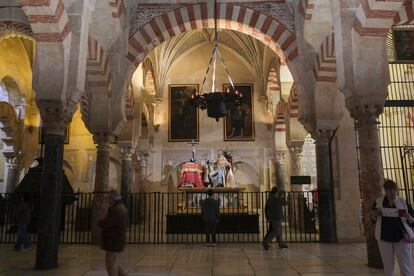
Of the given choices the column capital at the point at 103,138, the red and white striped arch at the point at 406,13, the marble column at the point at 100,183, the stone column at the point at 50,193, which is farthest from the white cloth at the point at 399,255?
the column capital at the point at 103,138

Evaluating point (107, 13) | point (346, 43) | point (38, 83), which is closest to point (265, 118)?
point (107, 13)

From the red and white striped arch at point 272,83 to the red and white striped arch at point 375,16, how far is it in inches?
336

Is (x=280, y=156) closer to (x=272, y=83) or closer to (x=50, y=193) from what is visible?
(x=272, y=83)

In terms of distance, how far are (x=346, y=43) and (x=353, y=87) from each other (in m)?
0.70

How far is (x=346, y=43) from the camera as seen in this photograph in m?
6.11

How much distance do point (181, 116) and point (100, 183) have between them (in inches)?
347

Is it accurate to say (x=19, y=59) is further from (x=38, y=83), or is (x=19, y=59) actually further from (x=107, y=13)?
(x=38, y=83)

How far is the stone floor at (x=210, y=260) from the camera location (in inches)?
208

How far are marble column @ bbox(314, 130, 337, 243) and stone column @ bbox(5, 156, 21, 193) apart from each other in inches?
452

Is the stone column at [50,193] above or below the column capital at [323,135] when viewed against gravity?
below

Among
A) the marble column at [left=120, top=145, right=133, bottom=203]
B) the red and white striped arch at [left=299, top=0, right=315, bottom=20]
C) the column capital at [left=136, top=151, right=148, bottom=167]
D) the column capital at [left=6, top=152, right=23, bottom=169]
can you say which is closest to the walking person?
the marble column at [left=120, top=145, right=133, bottom=203]

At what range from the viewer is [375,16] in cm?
588

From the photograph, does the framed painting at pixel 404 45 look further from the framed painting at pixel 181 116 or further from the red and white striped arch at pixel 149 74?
the framed painting at pixel 181 116

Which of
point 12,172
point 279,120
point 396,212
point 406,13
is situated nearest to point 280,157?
point 279,120
